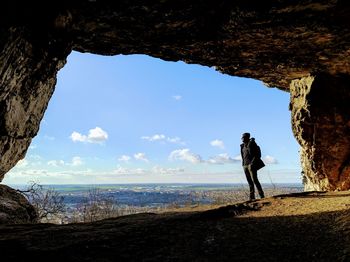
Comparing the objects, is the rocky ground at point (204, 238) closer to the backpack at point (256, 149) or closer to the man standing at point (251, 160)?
the man standing at point (251, 160)

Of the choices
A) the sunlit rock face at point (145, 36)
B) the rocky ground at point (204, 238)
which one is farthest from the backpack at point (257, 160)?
the rocky ground at point (204, 238)

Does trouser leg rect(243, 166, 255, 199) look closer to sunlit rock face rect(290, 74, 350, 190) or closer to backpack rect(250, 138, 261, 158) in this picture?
backpack rect(250, 138, 261, 158)

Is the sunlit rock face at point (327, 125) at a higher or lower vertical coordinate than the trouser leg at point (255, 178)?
higher

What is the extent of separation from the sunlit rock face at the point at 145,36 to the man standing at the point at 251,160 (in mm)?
3335

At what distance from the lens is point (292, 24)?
1135 cm

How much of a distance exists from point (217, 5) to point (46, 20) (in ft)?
14.8

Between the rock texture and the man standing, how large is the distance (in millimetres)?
8646

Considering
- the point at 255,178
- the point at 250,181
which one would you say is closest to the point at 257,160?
the point at 255,178

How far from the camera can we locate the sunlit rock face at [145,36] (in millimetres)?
9773

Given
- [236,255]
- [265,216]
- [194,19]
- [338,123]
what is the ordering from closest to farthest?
1. [236,255]
2. [265,216]
3. [194,19]
4. [338,123]

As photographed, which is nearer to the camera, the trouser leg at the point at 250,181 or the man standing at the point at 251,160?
the man standing at the point at 251,160

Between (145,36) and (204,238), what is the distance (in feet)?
22.3

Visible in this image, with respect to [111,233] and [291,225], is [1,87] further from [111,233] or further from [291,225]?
[291,225]

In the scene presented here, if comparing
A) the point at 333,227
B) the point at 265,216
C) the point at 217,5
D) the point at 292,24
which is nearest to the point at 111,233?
the point at 265,216
